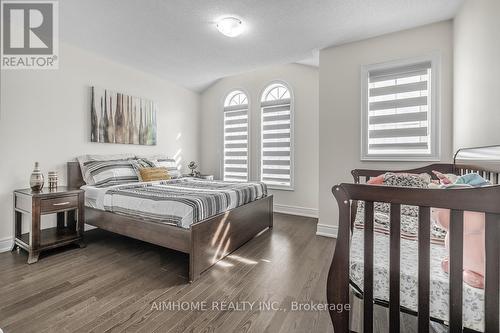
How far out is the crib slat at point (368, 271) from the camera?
99 centimetres

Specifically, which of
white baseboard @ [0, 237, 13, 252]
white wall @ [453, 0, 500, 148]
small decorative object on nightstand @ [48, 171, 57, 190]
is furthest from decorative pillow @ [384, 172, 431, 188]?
white baseboard @ [0, 237, 13, 252]

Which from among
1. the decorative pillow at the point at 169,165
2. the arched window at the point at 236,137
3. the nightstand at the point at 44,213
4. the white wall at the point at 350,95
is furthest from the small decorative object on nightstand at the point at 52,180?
the white wall at the point at 350,95

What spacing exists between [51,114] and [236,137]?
2913 millimetres

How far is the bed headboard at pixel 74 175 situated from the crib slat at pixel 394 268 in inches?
139

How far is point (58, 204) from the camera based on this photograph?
8.04 ft

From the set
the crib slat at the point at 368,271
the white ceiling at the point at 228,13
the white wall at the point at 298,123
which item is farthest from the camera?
the white wall at the point at 298,123

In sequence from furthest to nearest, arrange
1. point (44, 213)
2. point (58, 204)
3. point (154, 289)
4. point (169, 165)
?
1. point (169, 165)
2. point (58, 204)
3. point (44, 213)
4. point (154, 289)

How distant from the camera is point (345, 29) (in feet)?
8.75

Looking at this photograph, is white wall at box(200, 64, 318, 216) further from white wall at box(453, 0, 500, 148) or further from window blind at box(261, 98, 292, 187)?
white wall at box(453, 0, 500, 148)

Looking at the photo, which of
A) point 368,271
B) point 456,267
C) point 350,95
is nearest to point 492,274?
point 456,267

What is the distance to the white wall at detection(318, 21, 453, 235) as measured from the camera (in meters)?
2.55

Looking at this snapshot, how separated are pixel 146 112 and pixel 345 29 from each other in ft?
10.6

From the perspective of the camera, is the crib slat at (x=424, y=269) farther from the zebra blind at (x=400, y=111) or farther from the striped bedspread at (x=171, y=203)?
the zebra blind at (x=400, y=111)

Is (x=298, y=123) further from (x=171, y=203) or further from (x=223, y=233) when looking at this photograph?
(x=171, y=203)
